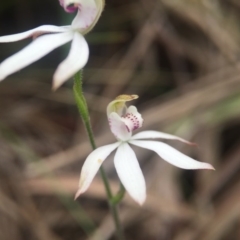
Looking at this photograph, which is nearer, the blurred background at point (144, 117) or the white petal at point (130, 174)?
the white petal at point (130, 174)

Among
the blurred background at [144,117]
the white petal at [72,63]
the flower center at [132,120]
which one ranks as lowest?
the white petal at [72,63]

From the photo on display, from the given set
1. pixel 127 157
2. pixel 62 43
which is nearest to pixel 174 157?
pixel 127 157

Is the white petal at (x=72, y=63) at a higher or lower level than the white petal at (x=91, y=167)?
higher

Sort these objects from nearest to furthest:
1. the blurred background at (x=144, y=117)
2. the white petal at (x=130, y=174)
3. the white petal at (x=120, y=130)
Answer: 1. the white petal at (x=130, y=174)
2. the white petal at (x=120, y=130)
3. the blurred background at (x=144, y=117)

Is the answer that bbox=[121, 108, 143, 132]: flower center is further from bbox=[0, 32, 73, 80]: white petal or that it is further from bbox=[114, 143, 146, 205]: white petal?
bbox=[0, 32, 73, 80]: white petal

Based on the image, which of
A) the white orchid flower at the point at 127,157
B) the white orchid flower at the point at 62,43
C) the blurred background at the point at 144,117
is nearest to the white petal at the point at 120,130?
the white orchid flower at the point at 127,157

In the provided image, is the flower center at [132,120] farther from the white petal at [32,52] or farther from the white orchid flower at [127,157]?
the white petal at [32,52]

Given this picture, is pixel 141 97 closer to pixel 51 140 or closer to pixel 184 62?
pixel 184 62
